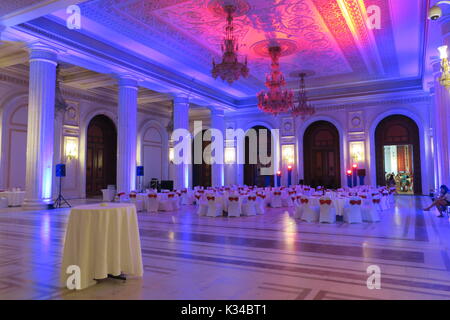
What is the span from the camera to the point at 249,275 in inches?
131

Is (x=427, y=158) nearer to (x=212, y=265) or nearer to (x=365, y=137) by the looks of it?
(x=365, y=137)

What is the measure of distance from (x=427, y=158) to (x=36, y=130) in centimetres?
1470

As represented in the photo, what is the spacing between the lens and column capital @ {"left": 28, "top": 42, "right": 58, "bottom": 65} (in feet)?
29.0

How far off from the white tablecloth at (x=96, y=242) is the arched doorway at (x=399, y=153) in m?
14.6

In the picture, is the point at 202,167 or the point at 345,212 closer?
the point at 345,212

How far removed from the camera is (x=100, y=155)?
51.0ft

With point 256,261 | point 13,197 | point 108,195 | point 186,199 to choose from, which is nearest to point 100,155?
point 108,195

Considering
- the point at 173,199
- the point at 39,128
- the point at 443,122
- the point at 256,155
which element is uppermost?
the point at 443,122

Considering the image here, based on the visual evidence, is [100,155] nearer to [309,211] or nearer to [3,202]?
[3,202]

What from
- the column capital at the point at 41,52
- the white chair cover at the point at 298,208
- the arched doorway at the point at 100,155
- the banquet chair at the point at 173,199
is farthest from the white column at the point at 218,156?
the white chair cover at the point at 298,208

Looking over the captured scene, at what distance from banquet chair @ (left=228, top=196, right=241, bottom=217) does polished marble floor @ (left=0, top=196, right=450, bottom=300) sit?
157 centimetres

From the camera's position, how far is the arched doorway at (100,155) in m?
14.9

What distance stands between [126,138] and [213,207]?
4705 mm
